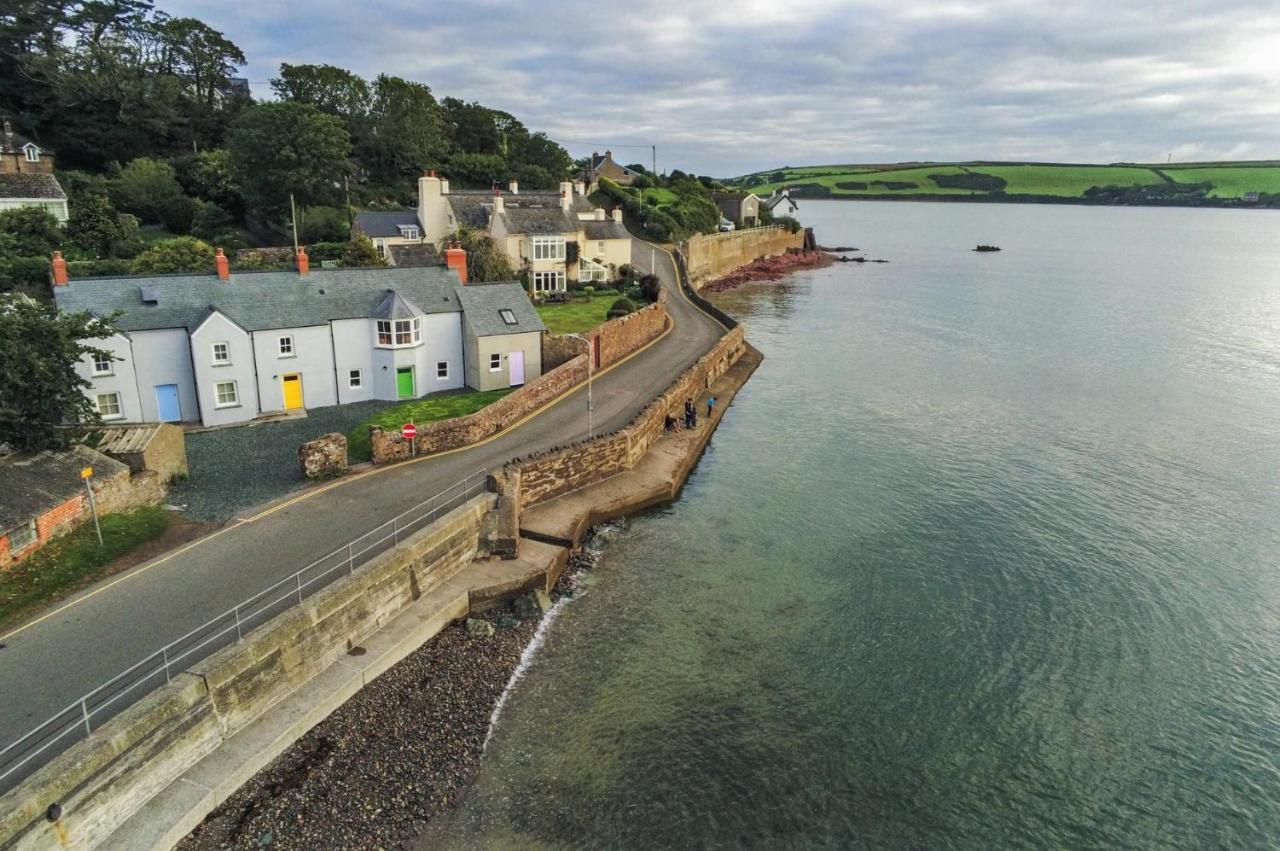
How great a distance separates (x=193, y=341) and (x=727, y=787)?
89.5ft

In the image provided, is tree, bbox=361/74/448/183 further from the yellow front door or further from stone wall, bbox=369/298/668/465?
the yellow front door

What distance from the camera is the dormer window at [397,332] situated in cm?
3444

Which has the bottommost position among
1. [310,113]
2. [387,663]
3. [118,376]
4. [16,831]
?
[387,663]

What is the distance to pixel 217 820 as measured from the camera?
537 inches

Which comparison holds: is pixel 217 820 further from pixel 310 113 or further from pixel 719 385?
pixel 310 113

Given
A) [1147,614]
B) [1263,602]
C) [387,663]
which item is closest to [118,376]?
[387,663]

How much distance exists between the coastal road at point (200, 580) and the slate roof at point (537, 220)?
3134cm

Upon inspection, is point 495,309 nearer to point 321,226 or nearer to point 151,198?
point 321,226

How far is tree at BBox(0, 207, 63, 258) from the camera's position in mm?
46875

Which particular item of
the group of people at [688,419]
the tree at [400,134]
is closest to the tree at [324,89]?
the tree at [400,134]

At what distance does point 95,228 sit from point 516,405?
3978cm

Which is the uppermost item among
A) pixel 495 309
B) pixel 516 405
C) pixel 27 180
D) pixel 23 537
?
pixel 27 180

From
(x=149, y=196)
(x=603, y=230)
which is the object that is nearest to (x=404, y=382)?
(x=603, y=230)

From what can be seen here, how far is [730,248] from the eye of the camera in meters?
96.8
